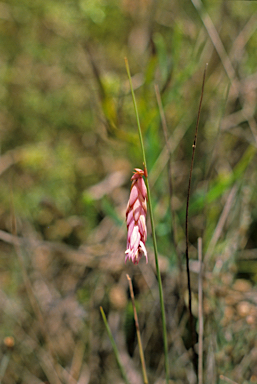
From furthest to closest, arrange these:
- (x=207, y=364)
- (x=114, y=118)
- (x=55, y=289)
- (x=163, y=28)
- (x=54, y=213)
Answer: (x=163, y=28) → (x=54, y=213) → (x=55, y=289) → (x=114, y=118) → (x=207, y=364)

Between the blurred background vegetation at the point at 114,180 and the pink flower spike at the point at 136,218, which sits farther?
the blurred background vegetation at the point at 114,180

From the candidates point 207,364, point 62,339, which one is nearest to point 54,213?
point 62,339

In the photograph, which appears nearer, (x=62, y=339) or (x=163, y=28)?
(x=62, y=339)

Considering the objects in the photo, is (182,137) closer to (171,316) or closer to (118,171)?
(118,171)

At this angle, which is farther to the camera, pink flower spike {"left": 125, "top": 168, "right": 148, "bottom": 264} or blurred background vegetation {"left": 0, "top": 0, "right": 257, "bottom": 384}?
blurred background vegetation {"left": 0, "top": 0, "right": 257, "bottom": 384}
